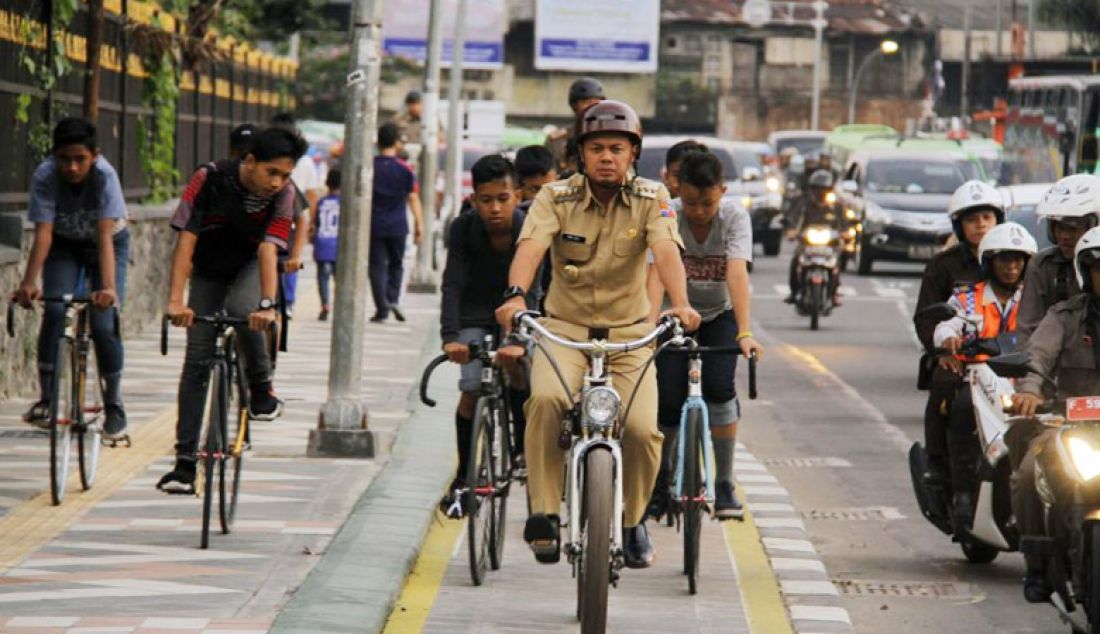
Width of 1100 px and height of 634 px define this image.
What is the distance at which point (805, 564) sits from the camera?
35.3 ft

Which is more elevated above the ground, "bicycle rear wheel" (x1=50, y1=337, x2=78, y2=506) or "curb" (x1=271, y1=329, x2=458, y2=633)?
"bicycle rear wheel" (x1=50, y1=337, x2=78, y2=506)

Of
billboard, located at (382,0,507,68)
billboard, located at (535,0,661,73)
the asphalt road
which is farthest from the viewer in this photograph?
billboard, located at (535,0,661,73)

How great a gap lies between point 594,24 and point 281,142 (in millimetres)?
51901

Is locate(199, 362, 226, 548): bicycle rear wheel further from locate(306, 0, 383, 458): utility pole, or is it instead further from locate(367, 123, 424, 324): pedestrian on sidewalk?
locate(367, 123, 424, 324): pedestrian on sidewalk

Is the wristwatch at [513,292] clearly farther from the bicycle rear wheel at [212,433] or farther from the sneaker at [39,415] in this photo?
the sneaker at [39,415]

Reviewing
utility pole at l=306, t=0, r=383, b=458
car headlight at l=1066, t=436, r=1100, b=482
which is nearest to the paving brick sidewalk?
utility pole at l=306, t=0, r=383, b=458

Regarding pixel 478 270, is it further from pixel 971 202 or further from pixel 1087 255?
pixel 1087 255

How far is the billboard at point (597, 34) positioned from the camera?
61.1m

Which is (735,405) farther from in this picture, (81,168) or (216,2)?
(216,2)

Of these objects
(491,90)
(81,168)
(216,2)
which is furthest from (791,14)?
(81,168)

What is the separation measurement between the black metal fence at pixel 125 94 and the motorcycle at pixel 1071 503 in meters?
9.32

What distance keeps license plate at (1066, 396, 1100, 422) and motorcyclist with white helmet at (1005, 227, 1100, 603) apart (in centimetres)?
33

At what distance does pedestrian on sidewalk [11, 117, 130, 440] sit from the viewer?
1223 cm

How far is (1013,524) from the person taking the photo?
9961 millimetres
